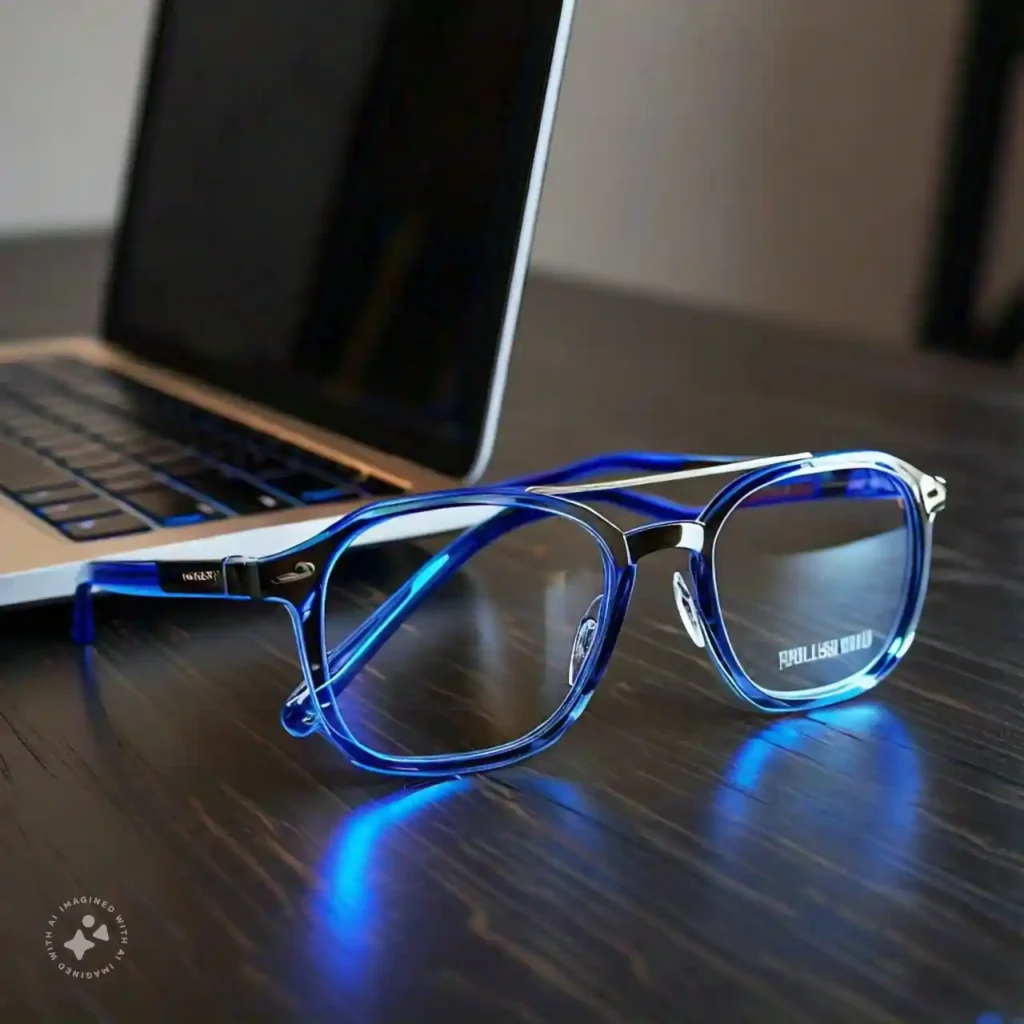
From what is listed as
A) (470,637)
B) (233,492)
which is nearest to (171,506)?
(233,492)

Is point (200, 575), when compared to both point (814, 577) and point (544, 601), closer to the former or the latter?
point (544, 601)

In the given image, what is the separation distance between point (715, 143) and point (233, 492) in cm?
110

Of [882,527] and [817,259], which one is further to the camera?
[817,259]

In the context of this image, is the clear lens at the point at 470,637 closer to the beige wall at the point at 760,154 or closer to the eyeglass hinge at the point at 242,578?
the eyeglass hinge at the point at 242,578

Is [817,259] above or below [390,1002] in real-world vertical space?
above

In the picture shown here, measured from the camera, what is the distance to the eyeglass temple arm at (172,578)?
40 cm

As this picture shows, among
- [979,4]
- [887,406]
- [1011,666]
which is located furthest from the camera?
[979,4]

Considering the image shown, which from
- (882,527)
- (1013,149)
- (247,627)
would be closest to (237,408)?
(247,627)

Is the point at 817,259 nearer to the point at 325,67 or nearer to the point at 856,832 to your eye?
the point at 325,67

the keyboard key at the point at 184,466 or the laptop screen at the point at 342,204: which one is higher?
the laptop screen at the point at 342,204

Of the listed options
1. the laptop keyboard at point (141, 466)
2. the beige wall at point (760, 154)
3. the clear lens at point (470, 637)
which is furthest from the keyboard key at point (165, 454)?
the beige wall at point (760, 154)

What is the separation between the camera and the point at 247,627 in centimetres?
49

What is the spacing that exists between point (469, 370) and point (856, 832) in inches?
11.4

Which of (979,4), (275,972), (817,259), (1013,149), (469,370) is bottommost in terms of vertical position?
(275,972)
